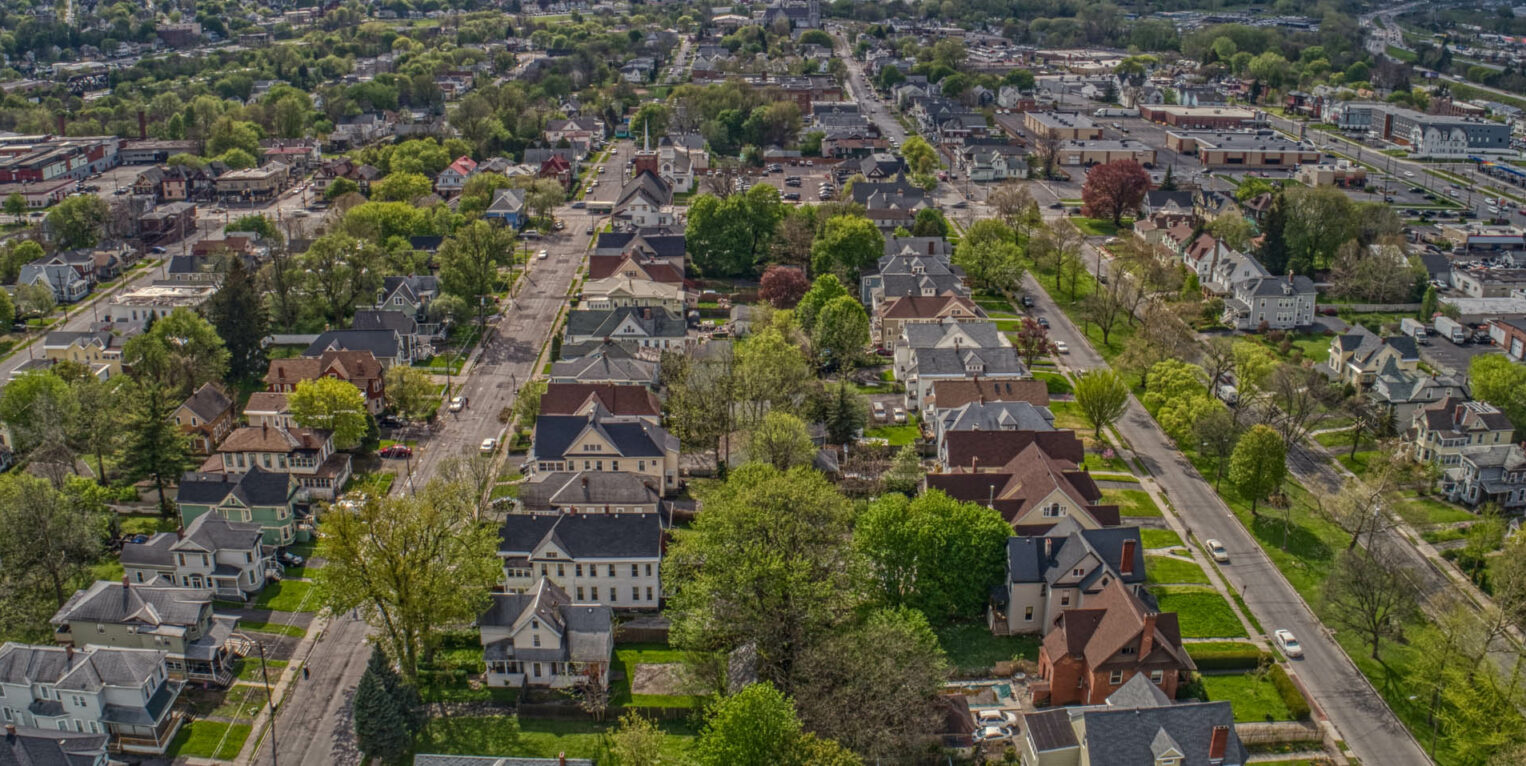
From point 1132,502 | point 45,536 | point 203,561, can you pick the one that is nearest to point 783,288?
point 1132,502

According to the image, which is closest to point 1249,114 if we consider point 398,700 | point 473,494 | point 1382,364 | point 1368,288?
point 1368,288

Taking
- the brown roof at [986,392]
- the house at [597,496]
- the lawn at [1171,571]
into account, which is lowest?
the lawn at [1171,571]

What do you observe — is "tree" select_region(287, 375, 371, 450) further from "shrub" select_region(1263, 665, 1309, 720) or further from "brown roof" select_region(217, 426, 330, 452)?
"shrub" select_region(1263, 665, 1309, 720)

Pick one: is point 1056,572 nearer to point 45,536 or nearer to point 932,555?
point 932,555

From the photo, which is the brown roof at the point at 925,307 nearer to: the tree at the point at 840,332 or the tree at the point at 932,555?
the tree at the point at 840,332

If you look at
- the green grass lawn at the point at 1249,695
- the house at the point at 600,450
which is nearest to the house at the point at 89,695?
the house at the point at 600,450

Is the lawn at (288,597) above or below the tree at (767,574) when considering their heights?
below

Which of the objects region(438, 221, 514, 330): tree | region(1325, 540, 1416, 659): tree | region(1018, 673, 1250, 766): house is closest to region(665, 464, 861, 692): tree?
region(1018, 673, 1250, 766): house
